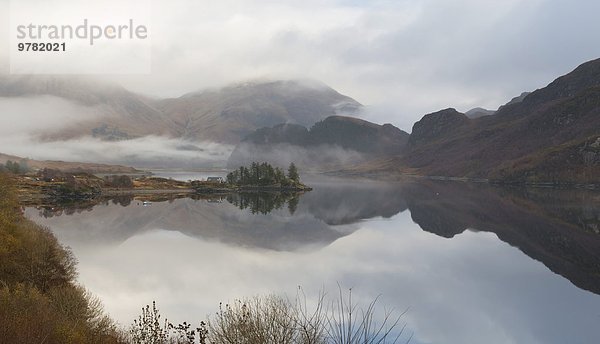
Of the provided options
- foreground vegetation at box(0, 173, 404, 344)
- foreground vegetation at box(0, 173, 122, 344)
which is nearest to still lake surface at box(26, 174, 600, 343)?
foreground vegetation at box(0, 173, 122, 344)

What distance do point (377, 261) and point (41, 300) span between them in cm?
5145

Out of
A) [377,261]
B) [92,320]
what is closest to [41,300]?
[92,320]

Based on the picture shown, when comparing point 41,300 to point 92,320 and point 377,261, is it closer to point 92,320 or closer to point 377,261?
point 92,320

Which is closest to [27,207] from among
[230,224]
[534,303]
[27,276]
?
[230,224]

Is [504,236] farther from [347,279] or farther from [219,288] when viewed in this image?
[219,288]

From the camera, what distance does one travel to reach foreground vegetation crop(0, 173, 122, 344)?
21875 millimetres

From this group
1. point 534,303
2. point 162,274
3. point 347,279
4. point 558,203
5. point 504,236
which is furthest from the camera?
point 558,203

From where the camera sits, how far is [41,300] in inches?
1096

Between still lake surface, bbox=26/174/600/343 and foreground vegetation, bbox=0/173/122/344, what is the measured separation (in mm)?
6443

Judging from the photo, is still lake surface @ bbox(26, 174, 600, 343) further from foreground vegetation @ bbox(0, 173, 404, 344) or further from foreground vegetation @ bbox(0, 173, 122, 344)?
foreground vegetation @ bbox(0, 173, 404, 344)

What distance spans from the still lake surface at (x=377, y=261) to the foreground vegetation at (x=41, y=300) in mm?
6443

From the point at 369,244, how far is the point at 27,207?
108 meters

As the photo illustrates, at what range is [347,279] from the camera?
58.2 m

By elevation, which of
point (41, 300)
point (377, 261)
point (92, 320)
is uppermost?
point (41, 300)
